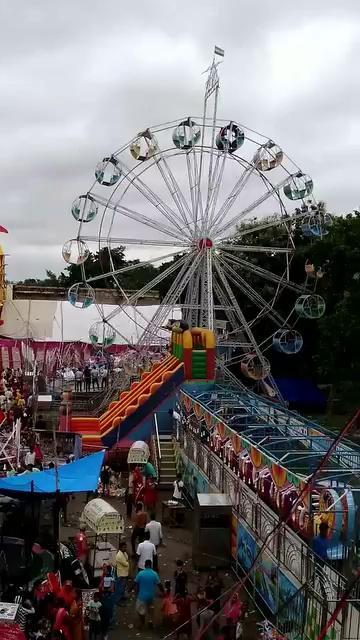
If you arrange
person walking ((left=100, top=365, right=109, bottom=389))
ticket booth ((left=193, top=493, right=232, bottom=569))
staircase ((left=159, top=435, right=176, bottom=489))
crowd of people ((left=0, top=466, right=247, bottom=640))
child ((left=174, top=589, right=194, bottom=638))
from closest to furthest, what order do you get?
crowd of people ((left=0, top=466, right=247, bottom=640))
child ((left=174, top=589, right=194, bottom=638))
ticket booth ((left=193, top=493, right=232, bottom=569))
staircase ((left=159, top=435, right=176, bottom=489))
person walking ((left=100, top=365, right=109, bottom=389))

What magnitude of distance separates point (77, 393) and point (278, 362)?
10.2 m

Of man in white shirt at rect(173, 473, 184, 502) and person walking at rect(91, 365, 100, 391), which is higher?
person walking at rect(91, 365, 100, 391)

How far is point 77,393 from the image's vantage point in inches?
1215

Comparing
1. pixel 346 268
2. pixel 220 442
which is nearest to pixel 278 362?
pixel 346 268

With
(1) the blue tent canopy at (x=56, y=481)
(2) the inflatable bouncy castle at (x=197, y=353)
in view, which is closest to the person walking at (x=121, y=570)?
(1) the blue tent canopy at (x=56, y=481)

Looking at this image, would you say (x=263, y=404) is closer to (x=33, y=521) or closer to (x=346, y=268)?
(x=33, y=521)

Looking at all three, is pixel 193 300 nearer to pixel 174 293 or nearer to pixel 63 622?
pixel 174 293

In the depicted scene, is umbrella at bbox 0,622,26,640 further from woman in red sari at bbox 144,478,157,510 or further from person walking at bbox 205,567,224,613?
woman in red sari at bbox 144,478,157,510

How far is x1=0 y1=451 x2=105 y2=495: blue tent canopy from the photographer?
10.3m

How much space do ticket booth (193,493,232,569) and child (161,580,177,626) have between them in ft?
7.31

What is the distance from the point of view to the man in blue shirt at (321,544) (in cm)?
801

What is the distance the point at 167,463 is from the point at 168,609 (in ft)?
30.1

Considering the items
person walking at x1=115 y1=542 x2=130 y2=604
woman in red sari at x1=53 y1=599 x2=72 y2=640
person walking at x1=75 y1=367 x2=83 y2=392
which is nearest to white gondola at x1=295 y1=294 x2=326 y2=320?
person walking at x1=75 y1=367 x2=83 y2=392

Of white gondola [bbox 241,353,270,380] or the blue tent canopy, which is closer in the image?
the blue tent canopy
